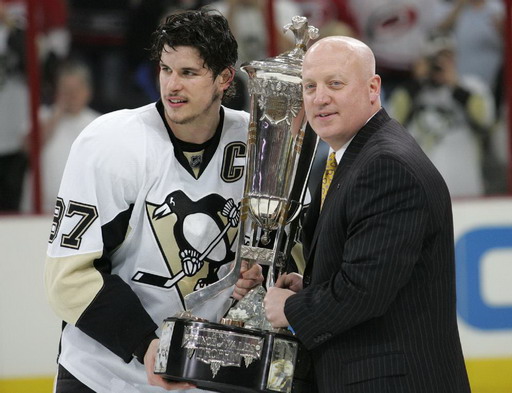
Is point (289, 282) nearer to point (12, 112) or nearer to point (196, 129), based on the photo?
point (196, 129)

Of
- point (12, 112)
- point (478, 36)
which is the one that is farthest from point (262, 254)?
point (478, 36)

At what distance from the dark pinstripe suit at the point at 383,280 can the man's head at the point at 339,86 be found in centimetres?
4

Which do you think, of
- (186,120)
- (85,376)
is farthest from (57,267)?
(186,120)

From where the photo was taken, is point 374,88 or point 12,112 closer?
point 374,88

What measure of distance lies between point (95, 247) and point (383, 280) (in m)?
0.71

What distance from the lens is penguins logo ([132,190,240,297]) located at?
8.11 feet

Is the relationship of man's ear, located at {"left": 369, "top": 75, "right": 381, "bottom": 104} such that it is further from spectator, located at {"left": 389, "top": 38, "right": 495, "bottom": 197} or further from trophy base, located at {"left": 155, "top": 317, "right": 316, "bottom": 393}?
spectator, located at {"left": 389, "top": 38, "right": 495, "bottom": 197}

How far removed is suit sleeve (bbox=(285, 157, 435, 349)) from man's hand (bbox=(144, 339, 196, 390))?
0.38 m

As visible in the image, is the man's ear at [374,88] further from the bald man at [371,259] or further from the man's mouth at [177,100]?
the man's mouth at [177,100]

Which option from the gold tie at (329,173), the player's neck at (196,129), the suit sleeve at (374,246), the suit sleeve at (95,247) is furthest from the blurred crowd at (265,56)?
the suit sleeve at (374,246)

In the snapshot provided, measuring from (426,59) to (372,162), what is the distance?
93.8 inches

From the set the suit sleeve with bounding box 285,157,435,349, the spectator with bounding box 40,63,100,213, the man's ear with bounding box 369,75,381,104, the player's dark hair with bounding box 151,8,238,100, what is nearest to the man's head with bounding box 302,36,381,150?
the man's ear with bounding box 369,75,381,104

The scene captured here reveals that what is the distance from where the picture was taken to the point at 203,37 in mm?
2420

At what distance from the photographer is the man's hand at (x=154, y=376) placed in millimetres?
2346
